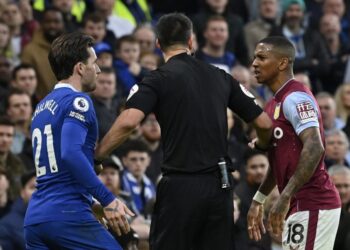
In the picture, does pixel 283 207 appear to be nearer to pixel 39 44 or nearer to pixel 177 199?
pixel 177 199

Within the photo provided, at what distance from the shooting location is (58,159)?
714 centimetres

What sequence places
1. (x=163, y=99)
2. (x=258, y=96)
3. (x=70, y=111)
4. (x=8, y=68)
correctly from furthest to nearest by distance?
(x=258, y=96), (x=8, y=68), (x=163, y=99), (x=70, y=111)

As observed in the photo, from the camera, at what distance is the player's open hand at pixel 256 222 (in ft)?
26.3

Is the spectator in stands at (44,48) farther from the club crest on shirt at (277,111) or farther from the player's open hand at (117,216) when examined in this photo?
the player's open hand at (117,216)

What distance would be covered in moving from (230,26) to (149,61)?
6.09ft

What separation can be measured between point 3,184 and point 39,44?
317cm

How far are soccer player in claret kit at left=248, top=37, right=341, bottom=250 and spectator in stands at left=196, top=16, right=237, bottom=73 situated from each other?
680cm

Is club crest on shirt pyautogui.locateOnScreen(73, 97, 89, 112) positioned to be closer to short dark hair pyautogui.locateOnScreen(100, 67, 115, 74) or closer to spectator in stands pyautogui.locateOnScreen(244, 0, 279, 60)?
short dark hair pyautogui.locateOnScreen(100, 67, 115, 74)

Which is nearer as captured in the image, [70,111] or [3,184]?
[70,111]

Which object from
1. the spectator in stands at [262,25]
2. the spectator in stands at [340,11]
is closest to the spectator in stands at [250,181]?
the spectator in stands at [262,25]

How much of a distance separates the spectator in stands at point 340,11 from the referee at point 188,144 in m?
9.26

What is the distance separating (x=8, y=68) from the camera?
1328 cm

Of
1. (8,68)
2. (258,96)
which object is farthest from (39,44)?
(258,96)

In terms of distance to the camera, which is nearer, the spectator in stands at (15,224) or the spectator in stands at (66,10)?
the spectator in stands at (15,224)
